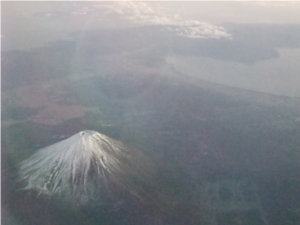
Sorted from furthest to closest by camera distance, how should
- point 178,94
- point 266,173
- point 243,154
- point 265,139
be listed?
point 178,94, point 265,139, point 243,154, point 266,173

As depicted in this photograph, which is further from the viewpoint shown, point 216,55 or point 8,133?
point 216,55

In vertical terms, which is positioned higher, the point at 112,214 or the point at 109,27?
the point at 112,214

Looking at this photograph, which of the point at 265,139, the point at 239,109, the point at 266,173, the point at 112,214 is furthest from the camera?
the point at 239,109

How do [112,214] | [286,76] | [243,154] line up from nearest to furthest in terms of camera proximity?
1. [112,214]
2. [243,154]
3. [286,76]

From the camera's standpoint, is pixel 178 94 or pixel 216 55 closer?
pixel 178 94

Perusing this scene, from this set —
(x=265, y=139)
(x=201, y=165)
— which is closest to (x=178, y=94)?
(x=265, y=139)

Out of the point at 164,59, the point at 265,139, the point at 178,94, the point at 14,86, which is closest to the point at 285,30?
the point at 164,59

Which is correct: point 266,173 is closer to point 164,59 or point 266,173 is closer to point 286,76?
point 286,76

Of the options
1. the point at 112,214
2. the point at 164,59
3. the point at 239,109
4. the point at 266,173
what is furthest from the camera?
the point at 164,59

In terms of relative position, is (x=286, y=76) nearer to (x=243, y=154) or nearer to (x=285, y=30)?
(x=243, y=154)
